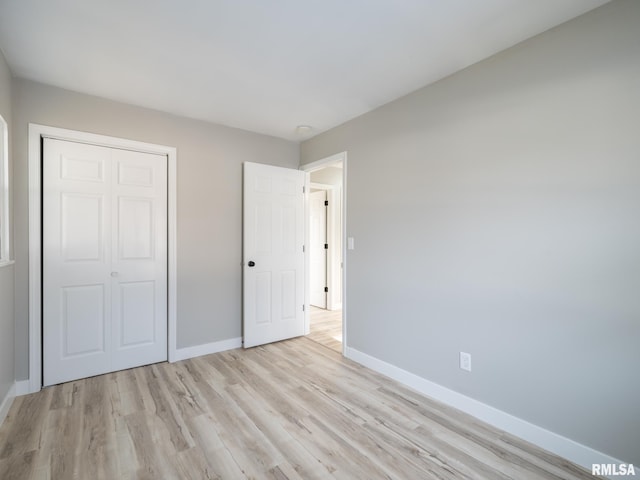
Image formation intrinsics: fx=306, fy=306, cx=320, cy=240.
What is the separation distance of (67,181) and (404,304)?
9.98ft

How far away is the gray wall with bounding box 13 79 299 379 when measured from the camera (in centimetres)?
239

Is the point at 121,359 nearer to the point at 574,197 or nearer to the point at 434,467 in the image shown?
the point at 434,467

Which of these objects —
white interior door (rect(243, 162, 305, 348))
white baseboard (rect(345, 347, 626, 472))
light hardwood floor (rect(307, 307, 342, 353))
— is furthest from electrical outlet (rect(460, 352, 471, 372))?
white interior door (rect(243, 162, 305, 348))

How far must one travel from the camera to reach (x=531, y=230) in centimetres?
188

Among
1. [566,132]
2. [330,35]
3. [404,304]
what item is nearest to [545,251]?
[566,132]

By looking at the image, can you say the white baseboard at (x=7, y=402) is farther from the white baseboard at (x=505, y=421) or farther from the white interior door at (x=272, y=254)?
the white baseboard at (x=505, y=421)

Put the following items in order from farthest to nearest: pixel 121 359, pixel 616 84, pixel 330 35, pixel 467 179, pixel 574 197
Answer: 1. pixel 121 359
2. pixel 467 179
3. pixel 330 35
4. pixel 574 197
5. pixel 616 84

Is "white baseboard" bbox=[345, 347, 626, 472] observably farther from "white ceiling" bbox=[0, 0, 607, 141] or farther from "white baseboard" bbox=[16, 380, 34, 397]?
"white baseboard" bbox=[16, 380, 34, 397]

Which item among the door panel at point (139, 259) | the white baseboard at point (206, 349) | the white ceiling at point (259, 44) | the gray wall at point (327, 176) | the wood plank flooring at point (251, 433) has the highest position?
the white ceiling at point (259, 44)

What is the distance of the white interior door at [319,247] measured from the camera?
5316 millimetres

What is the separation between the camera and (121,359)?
9.29 ft

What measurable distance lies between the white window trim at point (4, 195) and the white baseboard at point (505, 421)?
120 inches

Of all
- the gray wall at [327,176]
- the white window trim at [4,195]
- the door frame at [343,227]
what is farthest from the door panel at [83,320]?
the gray wall at [327,176]

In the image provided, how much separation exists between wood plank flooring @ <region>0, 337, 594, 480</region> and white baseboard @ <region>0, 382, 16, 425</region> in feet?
0.14
